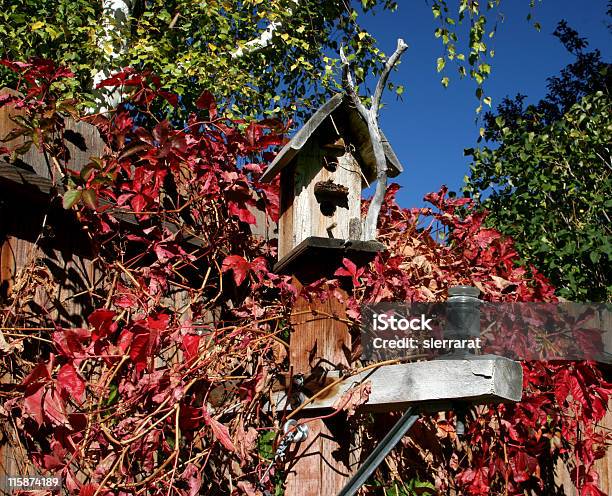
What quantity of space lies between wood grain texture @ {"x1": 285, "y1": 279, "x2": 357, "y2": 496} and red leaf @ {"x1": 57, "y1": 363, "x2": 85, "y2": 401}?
713 millimetres

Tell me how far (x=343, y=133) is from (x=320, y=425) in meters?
1.03

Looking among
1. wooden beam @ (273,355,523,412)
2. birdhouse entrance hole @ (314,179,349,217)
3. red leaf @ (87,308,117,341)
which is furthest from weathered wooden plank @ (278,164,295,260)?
red leaf @ (87,308,117,341)

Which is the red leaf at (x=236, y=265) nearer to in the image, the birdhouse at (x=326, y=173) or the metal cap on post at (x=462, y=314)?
the birdhouse at (x=326, y=173)

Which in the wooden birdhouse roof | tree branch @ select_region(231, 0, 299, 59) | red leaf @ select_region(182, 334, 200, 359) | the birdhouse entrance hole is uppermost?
tree branch @ select_region(231, 0, 299, 59)

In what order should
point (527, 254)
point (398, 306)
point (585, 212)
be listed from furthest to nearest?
point (585, 212) → point (527, 254) → point (398, 306)

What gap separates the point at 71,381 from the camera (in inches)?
80.7

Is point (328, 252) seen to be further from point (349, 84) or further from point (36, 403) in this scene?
point (36, 403)

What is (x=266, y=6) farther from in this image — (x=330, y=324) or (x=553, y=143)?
(x=330, y=324)

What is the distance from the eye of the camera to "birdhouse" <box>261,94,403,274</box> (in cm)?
258

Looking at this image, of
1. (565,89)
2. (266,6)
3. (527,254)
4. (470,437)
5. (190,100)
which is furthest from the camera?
(565,89)

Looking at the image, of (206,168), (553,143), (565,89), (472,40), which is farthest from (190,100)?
(565,89)

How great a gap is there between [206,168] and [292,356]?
2.73 ft

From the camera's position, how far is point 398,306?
3057 mm

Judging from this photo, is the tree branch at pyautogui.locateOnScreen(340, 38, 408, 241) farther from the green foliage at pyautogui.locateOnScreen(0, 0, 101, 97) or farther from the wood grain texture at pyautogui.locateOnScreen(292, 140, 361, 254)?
the green foliage at pyautogui.locateOnScreen(0, 0, 101, 97)
